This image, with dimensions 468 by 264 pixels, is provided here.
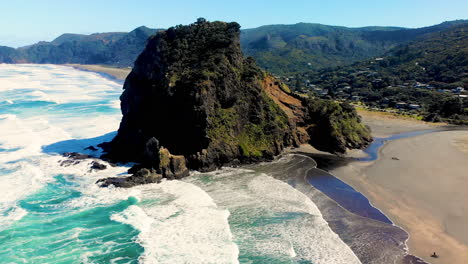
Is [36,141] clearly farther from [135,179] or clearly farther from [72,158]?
[135,179]

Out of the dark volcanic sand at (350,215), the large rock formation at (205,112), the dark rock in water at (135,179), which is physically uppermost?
the large rock formation at (205,112)

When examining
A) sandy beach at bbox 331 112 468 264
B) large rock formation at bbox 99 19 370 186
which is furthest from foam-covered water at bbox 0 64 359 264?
sandy beach at bbox 331 112 468 264

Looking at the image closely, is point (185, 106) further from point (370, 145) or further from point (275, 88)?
point (370, 145)

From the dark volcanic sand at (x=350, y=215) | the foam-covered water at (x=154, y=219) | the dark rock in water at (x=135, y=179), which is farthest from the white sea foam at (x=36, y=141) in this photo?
the dark volcanic sand at (x=350, y=215)

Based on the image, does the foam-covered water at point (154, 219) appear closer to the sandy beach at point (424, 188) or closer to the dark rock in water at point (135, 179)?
the dark rock in water at point (135, 179)

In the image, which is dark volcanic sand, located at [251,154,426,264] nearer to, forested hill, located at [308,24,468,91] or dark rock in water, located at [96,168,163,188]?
dark rock in water, located at [96,168,163,188]

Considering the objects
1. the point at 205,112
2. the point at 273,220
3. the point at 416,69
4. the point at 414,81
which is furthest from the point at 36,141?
the point at 416,69
